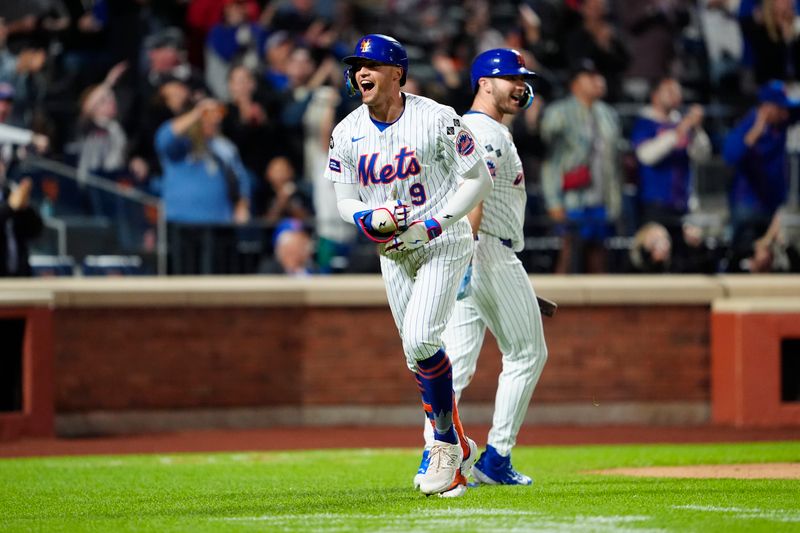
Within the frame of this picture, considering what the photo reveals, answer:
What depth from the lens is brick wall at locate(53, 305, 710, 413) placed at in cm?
1127

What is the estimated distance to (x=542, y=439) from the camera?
10.7 m

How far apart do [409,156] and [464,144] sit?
0.24 metres

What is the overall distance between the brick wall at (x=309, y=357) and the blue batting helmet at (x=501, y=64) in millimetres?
5347

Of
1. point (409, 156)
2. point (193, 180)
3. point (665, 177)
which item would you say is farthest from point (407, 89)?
point (409, 156)

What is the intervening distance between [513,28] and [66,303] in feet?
19.0

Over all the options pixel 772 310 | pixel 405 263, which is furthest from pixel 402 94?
pixel 772 310

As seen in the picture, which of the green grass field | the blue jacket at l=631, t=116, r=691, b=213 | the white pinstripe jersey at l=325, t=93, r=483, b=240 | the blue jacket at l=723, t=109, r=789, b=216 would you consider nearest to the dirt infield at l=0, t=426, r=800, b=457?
the green grass field

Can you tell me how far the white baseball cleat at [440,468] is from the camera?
5773mm

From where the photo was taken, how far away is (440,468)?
580cm

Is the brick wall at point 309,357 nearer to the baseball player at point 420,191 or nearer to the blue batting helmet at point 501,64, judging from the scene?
the blue batting helmet at point 501,64

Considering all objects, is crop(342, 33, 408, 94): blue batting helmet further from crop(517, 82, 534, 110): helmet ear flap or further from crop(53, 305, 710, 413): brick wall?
crop(53, 305, 710, 413): brick wall

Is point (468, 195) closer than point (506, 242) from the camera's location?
Yes

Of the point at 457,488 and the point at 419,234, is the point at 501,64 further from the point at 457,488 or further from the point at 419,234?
the point at 457,488

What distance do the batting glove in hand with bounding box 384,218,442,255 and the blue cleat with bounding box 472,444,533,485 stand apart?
4.33 feet
